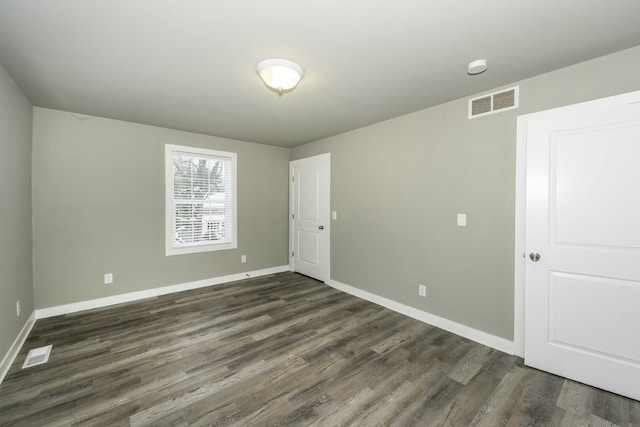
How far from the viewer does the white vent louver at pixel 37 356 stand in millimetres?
2223

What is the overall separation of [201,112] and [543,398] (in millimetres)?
4094

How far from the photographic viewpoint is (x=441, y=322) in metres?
2.95

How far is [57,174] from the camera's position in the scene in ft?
A: 10.4

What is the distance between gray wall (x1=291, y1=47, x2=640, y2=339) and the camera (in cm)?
228

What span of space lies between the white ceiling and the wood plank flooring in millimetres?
2424

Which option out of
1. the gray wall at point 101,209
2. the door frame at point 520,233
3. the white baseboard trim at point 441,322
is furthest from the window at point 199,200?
the door frame at point 520,233

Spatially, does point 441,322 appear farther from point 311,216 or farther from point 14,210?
point 14,210

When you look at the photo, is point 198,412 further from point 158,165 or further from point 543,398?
point 158,165

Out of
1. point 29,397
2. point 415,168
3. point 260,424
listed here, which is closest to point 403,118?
point 415,168

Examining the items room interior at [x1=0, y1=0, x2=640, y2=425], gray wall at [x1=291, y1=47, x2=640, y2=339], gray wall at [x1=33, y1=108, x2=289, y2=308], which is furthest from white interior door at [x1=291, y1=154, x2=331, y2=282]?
gray wall at [x1=33, y1=108, x2=289, y2=308]

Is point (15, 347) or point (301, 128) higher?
point (301, 128)

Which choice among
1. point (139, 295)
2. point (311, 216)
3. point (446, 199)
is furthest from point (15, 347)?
point (446, 199)

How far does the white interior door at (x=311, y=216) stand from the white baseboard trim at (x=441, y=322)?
82 cm

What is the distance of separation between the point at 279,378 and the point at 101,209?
312 cm
